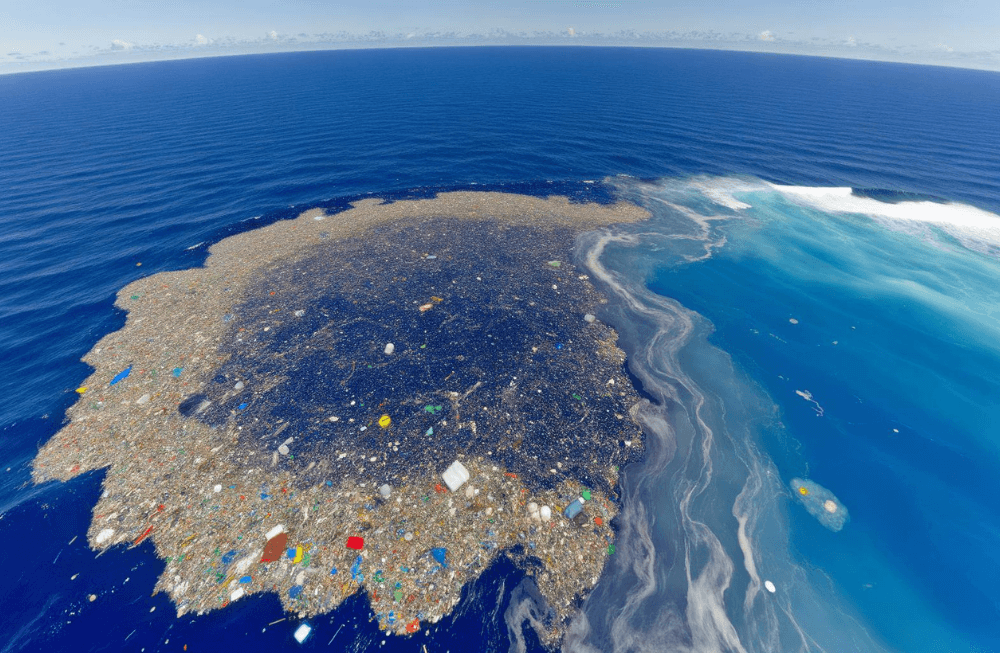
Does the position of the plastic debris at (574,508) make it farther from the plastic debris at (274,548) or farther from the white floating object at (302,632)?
the plastic debris at (274,548)

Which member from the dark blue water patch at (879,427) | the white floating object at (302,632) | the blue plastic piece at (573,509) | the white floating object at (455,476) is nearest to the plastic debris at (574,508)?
the blue plastic piece at (573,509)

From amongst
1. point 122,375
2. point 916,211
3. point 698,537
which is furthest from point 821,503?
point 916,211

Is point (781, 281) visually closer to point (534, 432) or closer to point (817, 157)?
point (534, 432)

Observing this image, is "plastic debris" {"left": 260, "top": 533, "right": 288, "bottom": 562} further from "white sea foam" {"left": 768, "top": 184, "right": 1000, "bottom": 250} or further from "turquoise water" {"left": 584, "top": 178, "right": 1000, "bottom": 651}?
"white sea foam" {"left": 768, "top": 184, "right": 1000, "bottom": 250}

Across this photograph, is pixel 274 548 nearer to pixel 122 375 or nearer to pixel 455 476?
pixel 455 476

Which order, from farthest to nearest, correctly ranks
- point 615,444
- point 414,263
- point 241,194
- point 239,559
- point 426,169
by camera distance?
point 426,169 < point 241,194 < point 414,263 < point 615,444 < point 239,559

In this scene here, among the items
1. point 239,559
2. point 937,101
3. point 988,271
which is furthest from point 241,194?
point 937,101
